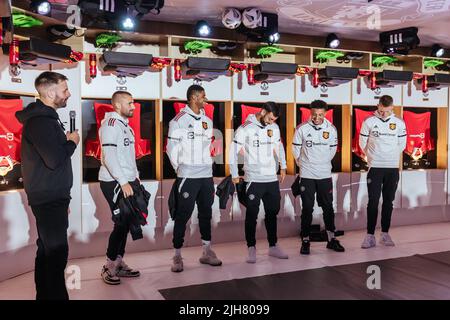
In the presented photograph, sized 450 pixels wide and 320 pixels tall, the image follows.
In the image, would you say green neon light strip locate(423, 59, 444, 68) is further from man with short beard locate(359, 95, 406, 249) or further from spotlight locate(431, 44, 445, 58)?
man with short beard locate(359, 95, 406, 249)

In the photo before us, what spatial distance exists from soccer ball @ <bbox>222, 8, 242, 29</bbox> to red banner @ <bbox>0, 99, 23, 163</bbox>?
2.07 metres

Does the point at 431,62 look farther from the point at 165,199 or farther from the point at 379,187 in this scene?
the point at 165,199

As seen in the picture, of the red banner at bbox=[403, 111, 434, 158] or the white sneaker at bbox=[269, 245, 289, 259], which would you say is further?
Result: the red banner at bbox=[403, 111, 434, 158]

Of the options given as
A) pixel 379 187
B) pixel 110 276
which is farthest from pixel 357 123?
pixel 110 276

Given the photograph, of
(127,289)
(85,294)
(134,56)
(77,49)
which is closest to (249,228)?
(127,289)

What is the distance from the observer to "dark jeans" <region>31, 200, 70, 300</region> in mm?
2494

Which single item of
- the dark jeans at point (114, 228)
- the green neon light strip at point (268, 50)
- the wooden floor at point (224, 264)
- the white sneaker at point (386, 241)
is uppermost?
the green neon light strip at point (268, 50)

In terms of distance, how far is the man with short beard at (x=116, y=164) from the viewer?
3.32 metres

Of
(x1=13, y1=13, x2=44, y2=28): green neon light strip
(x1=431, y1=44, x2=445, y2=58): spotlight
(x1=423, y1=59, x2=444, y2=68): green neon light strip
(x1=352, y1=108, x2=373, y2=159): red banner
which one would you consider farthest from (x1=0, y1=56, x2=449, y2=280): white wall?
(x1=431, y1=44, x2=445, y2=58): spotlight

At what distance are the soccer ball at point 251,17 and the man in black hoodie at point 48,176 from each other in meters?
2.42

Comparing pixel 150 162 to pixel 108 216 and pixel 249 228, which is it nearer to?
pixel 108 216

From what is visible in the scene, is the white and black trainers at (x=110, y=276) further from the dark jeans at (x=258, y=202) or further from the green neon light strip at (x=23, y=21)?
the green neon light strip at (x=23, y=21)

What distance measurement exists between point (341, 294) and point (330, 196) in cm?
139

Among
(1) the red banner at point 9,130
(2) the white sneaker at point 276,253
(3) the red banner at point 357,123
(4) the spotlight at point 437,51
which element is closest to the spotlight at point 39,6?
(1) the red banner at point 9,130
